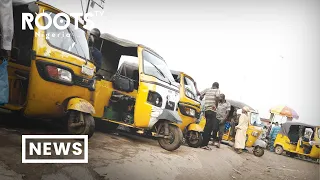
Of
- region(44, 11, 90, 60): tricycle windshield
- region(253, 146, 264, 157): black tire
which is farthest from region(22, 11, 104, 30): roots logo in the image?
region(253, 146, 264, 157): black tire

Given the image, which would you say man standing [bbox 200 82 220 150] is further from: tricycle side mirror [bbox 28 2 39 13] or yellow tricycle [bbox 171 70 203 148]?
tricycle side mirror [bbox 28 2 39 13]

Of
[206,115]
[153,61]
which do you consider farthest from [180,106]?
[153,61]

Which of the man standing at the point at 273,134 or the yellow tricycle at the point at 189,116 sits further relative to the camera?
the man standing at the point at 273,134

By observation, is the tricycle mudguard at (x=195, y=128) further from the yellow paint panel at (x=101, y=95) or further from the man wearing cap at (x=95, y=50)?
the man wearing cap at (x=95, y=50)

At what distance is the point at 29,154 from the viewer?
2660 millimetres

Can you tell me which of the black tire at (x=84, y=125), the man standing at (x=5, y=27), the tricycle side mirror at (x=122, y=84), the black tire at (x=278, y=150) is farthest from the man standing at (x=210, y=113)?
the black tire at (x=278, y=150)

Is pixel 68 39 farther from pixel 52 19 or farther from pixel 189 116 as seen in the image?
pixel 189 116

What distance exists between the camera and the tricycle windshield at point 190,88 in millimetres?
6845

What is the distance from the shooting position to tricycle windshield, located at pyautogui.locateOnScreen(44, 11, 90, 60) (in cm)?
369

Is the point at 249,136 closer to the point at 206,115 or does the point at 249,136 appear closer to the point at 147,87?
the point at 206,115

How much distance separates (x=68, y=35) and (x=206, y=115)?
4500mm

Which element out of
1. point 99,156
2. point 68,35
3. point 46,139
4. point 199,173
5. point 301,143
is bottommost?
point 301,143

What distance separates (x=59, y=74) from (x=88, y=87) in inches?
22.8

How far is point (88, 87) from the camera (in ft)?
13.0
